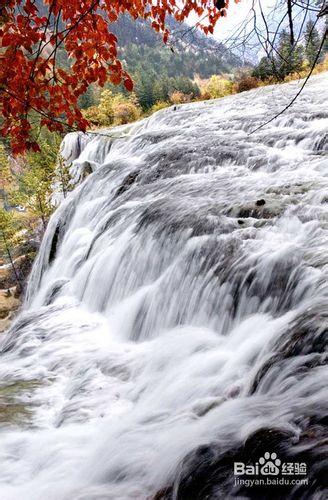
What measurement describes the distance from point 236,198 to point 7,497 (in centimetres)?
536

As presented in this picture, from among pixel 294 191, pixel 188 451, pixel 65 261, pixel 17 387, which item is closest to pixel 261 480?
pixel 188 451

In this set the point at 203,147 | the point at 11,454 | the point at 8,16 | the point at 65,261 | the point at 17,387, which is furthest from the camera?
the point at 203,147

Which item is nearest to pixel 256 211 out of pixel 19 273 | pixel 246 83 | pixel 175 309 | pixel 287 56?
pixel 175 309

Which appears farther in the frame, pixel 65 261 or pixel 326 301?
pixel 65 261

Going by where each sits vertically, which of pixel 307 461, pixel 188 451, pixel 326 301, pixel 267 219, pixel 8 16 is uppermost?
pixel 8 16

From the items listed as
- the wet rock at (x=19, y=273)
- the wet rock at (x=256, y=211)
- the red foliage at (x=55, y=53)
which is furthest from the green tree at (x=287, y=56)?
the wet rock at (x=19, y=273)

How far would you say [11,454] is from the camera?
357 cm

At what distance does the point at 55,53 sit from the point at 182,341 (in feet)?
10.3

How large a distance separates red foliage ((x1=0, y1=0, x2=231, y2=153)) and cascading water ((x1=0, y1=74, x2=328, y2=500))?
239cm

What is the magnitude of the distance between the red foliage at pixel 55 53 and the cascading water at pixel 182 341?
239 cm

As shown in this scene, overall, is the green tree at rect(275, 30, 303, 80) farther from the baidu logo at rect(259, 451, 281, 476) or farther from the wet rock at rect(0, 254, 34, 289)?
the wet rock at rect(0, 254, 34, 289)

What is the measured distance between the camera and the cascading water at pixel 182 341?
104 inches

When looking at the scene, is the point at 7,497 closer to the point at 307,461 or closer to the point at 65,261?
the point at 307,461

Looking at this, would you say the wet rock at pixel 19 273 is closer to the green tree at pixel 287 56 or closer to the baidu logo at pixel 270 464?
the green tree at pixel 287 56
